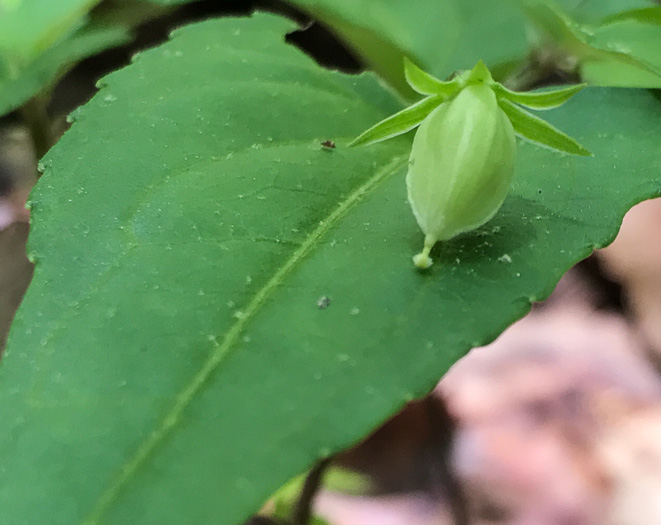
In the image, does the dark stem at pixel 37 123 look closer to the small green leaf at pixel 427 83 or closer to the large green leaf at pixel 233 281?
the large green leaf at pixel 233 281

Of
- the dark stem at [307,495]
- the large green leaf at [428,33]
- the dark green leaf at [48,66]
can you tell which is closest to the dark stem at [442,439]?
the dark stem at [307,495]

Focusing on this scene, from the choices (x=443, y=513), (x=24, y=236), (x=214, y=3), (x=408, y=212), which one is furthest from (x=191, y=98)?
(x=443, y=513)

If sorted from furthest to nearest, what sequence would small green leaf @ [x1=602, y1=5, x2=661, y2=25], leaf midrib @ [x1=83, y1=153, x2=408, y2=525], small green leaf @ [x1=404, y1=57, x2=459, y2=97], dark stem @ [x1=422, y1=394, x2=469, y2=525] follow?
1. dark stem @ [x1=422, y1=394, x2=469, y2=525]
2. small green leaf @ [x1=602, y1=5, x2=661, y2=25]
3. small green leaf @ [x1=404, y1=57, x2=459, y2=97]
4. leaf midrib @ [x1=83, y1=153, x2=408, y2=525]

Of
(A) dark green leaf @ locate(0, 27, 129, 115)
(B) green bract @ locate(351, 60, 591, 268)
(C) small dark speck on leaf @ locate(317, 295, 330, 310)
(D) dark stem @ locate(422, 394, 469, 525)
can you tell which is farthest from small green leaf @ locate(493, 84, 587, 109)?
(D) dark stem @ locate(422, 394, 469, 525)

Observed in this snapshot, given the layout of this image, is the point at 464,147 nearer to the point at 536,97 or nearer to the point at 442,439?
the point at 536,97

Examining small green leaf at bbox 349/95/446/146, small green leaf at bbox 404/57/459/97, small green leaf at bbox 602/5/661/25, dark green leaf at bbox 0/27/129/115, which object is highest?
dark green leaf at bbox 0/27/129/115

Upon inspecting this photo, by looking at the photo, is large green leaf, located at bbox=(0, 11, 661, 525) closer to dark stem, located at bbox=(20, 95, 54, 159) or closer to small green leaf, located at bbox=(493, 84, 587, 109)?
small green leaf, located at bbox=(493, 84, 587, 109)

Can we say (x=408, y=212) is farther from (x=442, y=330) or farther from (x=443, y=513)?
(x=443, y=513)
